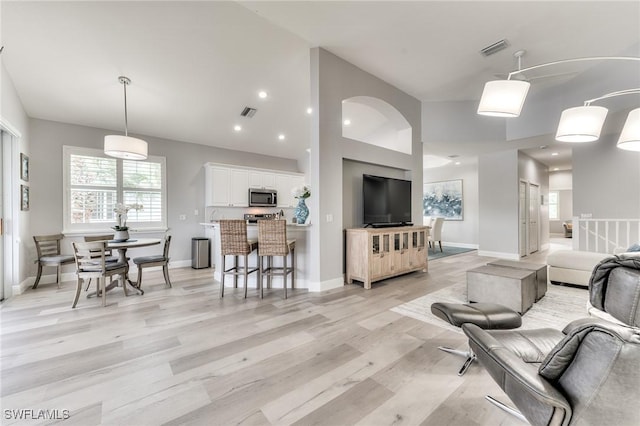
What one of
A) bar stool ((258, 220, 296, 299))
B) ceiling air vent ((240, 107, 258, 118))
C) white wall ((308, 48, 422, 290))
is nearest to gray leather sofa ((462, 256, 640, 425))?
bar stool ((258, 220, 296, 299))

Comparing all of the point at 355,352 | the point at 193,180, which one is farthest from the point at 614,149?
the point at 193,180

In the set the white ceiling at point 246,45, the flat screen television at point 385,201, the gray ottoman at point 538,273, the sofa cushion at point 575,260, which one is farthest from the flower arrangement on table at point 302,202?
the sofa cushion at point 575,260

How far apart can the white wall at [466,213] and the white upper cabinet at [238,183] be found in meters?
5.50

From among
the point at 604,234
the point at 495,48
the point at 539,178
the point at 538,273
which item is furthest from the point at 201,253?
the point at 539,178

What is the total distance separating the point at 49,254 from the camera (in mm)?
4395

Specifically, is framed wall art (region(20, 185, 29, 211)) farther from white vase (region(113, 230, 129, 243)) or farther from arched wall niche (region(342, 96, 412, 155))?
arched wall niche (region(342, 96, 412, 155))

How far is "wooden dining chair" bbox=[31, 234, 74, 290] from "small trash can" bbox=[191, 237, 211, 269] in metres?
1.96

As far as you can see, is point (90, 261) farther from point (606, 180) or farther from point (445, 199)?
point (606, 180)

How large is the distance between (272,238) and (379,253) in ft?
5.74

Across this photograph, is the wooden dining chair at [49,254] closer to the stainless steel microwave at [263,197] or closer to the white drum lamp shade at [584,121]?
the stainless steel microwave at [263,197]

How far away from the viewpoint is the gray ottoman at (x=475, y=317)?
6.73 feet

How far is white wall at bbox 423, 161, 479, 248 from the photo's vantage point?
27.3 feet

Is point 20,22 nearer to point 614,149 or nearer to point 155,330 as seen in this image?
point 155,330

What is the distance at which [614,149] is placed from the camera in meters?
5.43
